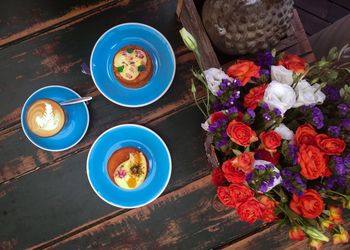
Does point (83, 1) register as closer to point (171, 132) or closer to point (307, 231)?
point (171, 132)

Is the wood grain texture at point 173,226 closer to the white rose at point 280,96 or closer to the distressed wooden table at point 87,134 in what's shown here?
the distressed wooden table at point 87,134

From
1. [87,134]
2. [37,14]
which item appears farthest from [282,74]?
[37,14]

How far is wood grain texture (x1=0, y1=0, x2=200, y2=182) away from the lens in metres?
0.92

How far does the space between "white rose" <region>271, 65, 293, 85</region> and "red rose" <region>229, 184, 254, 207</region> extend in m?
0.18

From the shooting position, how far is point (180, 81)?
93cm

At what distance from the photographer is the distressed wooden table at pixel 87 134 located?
92cm

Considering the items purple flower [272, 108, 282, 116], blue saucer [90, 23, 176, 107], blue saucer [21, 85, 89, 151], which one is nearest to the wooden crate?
blue saucer [90, 23, 176, 107]

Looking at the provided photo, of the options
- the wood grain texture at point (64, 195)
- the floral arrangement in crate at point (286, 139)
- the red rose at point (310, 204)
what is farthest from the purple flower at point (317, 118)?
the wood grain texture at point (64, 195)

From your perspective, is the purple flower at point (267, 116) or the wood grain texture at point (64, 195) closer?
the purple flower at point (267, 116)

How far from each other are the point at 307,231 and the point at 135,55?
0.54 meters

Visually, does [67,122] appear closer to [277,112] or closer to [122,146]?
[122,146]

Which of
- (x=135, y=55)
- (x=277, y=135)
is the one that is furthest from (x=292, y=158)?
(x=135, y=55)

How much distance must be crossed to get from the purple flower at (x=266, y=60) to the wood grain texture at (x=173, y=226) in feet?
1.21

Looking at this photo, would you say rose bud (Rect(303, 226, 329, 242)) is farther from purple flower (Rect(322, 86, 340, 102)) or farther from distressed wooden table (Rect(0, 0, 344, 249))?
distressed wooden table (Rect(0, 0, 344, 249))
